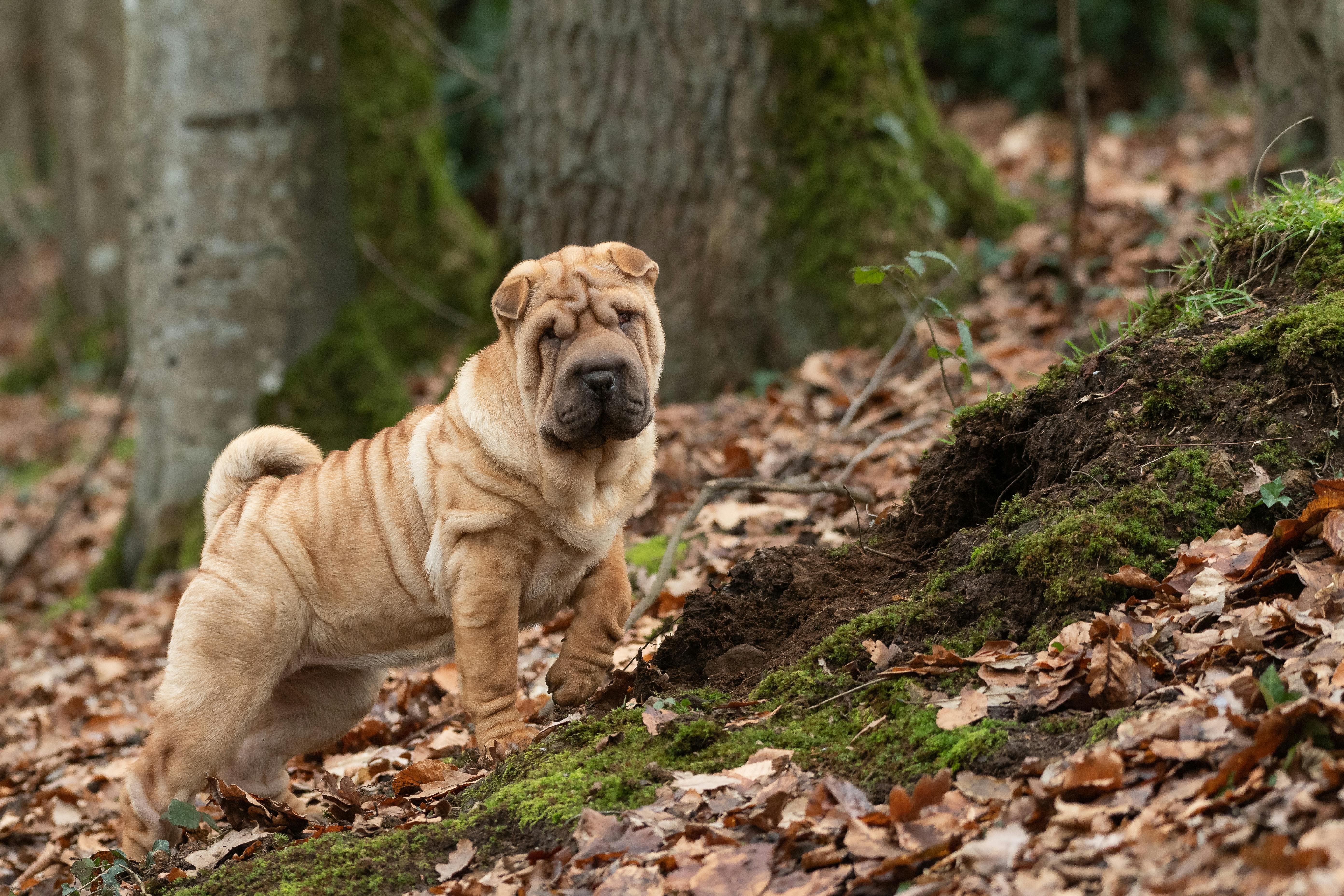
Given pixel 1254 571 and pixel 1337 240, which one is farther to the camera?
pixel 1337 240

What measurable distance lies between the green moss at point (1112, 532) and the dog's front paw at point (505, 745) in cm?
163

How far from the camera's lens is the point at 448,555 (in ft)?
13.9

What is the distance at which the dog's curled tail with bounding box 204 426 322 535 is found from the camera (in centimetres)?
509

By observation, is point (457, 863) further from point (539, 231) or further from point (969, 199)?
point (969, 199)

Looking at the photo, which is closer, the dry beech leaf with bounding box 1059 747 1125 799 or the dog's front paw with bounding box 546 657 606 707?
the dry beech leaf with bounding box 1059 747 1125 799

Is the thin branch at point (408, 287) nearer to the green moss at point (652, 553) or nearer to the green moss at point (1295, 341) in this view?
the green moss at point (652, 553)

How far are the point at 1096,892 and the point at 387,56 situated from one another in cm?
990

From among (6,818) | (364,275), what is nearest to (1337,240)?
(6,818)

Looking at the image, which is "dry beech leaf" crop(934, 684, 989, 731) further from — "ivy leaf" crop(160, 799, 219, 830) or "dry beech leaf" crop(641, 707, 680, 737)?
"ivy leaf" crop(160, 799, 219, 830)

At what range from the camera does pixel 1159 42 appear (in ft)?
50.3

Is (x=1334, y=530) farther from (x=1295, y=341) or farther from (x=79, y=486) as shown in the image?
(x=79, y=486)

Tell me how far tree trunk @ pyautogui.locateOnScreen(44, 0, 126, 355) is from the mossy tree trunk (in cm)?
1062

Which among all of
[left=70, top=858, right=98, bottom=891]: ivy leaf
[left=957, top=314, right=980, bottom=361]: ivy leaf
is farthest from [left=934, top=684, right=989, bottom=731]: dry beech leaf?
[left=70, top=858, right=98, bottom=891]: ivy leaf

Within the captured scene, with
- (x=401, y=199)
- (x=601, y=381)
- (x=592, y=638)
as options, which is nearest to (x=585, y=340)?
(x=601, y=381)
